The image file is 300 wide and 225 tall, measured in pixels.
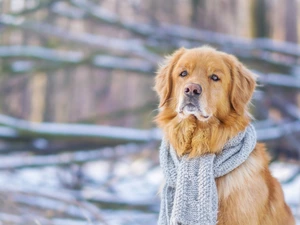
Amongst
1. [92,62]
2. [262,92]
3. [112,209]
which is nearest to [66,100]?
[92,62]

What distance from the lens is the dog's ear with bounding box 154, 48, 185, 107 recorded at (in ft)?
7.82

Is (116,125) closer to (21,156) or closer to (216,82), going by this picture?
(21,156)

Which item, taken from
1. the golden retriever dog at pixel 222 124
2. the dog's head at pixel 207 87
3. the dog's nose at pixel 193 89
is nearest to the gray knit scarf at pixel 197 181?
the golden retriever dog at pixel 222 124

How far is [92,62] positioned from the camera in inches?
221

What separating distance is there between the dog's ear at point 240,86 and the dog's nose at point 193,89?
214 mm

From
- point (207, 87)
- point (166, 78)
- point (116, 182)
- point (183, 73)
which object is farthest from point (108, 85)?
point (207, 87)

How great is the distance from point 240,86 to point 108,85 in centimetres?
340

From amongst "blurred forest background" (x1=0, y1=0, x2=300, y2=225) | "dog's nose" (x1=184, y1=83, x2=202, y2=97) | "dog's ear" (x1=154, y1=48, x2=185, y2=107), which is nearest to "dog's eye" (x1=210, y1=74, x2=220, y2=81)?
"dog's nose" (x1=184, y1=83, x2=202, y2=97)

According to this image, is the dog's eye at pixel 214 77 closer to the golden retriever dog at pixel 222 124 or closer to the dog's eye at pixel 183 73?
the golden retriever dog at pixel 222 124

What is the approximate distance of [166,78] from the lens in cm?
242

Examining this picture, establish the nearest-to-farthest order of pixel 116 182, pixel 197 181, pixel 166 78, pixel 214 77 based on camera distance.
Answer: pixel 197 181, pixel 214 77, pixel 166 78, pixel 116 182

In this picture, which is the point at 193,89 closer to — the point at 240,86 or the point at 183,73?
the point at 183,73

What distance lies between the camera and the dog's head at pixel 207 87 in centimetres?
216

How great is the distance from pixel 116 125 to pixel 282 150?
6.28ft
